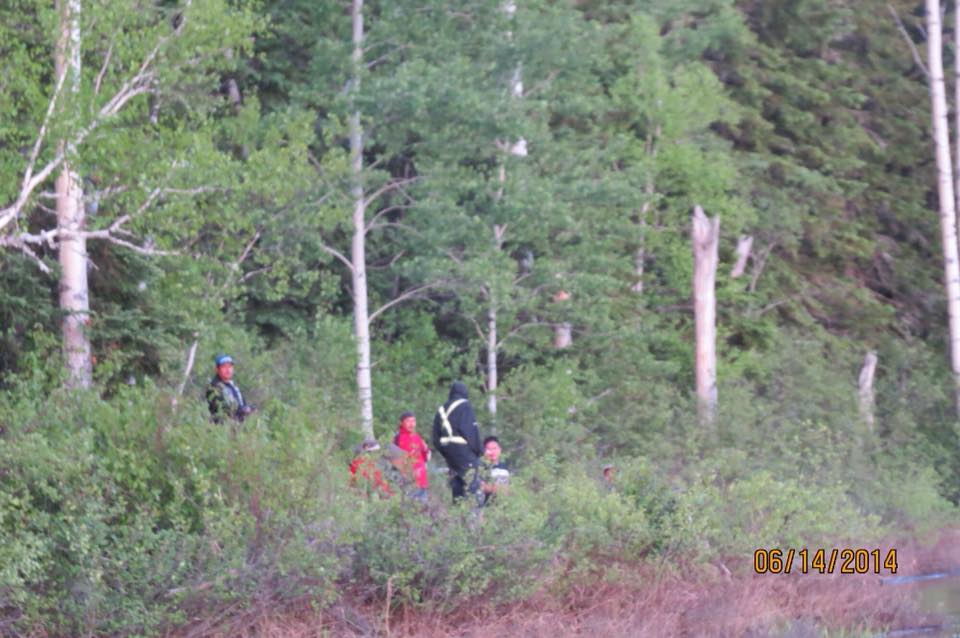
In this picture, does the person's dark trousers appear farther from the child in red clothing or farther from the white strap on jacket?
the child in red clothing

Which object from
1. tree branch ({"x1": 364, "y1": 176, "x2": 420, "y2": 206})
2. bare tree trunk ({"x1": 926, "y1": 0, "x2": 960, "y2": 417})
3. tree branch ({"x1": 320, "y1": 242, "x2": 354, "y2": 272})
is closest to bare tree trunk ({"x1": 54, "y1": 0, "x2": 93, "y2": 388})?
tree branch ({"x1": 320, "y1": 242, "x2": 354, "y2": 272})

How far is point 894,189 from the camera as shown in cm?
3172

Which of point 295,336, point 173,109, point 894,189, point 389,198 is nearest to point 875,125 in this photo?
point 894,189

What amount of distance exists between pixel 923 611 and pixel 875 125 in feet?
61.4

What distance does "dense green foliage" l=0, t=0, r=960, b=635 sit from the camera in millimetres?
12078

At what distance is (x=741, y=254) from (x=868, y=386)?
3.52 m

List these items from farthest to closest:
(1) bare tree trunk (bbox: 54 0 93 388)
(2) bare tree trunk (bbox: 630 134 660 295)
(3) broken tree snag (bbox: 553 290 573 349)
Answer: (2) bare tree trunk (bbox: 630 134 660 295) < (3) broken tree snag (bbox: 553 290 573 349) < (1) bare tree trunk (bbox: 54 0 93 388)

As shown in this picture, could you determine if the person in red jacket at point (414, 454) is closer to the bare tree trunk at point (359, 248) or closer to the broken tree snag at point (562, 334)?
the bare tree trunk at point (359, 248)

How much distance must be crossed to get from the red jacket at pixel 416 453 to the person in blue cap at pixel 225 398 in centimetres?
162

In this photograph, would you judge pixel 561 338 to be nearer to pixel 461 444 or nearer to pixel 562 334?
pixel 562 334

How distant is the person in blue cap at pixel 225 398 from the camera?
1341cm

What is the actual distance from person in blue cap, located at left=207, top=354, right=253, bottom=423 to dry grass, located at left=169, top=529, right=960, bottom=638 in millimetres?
2081
